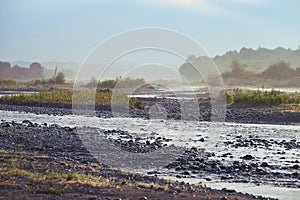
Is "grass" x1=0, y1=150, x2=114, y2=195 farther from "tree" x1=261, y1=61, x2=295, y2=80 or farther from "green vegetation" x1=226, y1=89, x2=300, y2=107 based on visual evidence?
"tree" x1=261, y1=61, x2=295, y2=80

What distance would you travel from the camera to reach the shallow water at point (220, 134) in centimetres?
1942

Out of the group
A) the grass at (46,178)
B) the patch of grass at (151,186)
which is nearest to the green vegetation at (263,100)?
the grass at (46,178)

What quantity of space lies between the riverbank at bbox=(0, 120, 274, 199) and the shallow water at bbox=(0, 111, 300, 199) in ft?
5.89

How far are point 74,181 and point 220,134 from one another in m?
21.1

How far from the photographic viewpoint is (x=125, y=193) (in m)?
16.4

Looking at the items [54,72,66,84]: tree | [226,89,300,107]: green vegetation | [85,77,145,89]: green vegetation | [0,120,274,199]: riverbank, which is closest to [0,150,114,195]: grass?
[0,120,274,199]: riverbank

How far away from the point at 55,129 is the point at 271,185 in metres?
18.9

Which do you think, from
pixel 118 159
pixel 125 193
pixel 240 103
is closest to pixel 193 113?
pixel 240 103

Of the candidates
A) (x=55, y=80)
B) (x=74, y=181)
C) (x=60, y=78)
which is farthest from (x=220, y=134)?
(x=60, y=78)

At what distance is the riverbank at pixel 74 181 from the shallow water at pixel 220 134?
1.80m

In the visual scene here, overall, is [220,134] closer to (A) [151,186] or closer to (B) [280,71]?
(A) [151,186]

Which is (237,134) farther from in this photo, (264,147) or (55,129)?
(55,129)

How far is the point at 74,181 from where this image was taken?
56.7ft

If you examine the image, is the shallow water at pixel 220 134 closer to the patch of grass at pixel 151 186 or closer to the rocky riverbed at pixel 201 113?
the patch of grass at pixel 151 186
